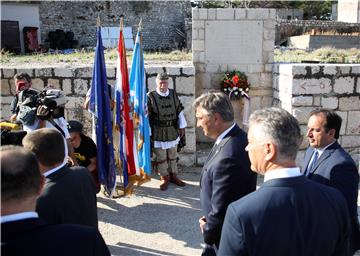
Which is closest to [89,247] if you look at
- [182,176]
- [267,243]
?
[267,243]

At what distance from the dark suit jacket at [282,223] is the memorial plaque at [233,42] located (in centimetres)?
569

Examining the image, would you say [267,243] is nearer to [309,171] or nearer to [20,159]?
[20,159]

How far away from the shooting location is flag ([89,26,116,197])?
5.52 meters

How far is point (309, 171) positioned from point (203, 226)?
1017 millimetres

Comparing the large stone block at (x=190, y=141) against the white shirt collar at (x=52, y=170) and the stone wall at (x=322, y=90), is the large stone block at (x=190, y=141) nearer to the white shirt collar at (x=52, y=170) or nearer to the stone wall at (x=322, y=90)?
the stone wall at (x=322, y=90)

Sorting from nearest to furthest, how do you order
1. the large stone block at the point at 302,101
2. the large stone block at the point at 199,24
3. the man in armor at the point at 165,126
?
the man in armor at the point at 165,126
the large stone block at the point at 302,101
the large stone block at the point at 199,24

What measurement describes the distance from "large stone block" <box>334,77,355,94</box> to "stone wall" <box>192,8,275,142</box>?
1247 mm

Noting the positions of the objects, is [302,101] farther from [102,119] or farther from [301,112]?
[102,119]

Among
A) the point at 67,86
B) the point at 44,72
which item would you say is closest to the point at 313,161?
the point at 67,86

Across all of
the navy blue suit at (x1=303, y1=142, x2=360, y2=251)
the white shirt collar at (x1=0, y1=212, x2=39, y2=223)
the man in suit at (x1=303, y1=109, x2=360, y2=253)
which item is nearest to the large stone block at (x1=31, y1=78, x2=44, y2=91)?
the man in suit at (x1=303, y1=109, x2=360, y2=253)

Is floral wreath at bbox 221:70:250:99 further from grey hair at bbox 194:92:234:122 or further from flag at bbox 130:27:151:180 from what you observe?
grey hair at bbox 194:92:234:122

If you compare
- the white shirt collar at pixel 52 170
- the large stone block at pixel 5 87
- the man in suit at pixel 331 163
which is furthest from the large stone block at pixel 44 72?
the man in suit at pixel 331 163

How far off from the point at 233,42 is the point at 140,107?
8.02ft

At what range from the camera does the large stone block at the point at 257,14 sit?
24.1ft
